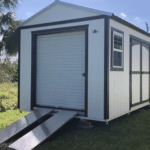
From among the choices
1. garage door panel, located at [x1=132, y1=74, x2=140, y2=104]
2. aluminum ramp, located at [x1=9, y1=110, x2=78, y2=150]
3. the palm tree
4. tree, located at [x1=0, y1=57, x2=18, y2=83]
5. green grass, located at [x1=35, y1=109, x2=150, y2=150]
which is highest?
the palm tree

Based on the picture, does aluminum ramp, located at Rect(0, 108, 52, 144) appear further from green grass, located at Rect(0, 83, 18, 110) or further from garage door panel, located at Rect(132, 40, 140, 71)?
green grass, located at Rect(0, 83, 18, 110)

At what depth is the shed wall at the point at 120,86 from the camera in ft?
18.9

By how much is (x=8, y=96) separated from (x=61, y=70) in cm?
596

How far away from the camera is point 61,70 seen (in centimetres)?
648

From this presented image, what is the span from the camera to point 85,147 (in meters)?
4.37

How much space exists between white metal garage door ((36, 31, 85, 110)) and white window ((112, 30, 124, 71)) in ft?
2.81

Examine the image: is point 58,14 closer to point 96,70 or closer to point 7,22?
point 96,70

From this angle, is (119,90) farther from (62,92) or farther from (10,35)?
(10,35)

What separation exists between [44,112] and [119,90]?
2.24 meters

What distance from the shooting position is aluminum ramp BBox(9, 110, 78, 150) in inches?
168

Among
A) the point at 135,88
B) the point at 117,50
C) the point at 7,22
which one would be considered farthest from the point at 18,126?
the point at 7,22

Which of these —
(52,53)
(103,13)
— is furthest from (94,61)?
(52,53)

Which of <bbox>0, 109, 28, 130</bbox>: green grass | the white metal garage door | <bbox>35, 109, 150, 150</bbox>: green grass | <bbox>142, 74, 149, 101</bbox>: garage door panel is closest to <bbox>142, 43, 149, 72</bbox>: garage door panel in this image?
<bbox>142, 74, 149, 101</bbox>: garage door panel

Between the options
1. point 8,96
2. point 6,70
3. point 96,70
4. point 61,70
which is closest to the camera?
point 96,70
